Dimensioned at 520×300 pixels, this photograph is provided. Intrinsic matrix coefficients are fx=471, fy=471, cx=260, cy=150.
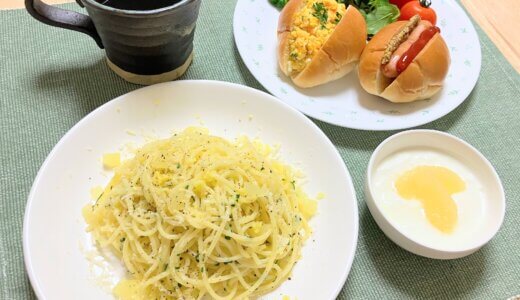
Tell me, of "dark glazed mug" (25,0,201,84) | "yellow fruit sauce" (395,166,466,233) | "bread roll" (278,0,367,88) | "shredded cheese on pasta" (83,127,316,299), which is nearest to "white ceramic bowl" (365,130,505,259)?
"yellow fruit sauce" (395,166,466,233)

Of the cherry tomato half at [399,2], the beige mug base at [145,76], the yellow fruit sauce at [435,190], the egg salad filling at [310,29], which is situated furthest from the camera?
the cherry tomato half at [399,2]

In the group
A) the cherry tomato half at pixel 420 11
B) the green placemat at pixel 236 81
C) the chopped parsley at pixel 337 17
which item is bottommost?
the green placemat at pixel 236 81

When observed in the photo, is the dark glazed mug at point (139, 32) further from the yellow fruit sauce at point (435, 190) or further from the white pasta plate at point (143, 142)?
the yellow fruit sauce at point (435, 190)

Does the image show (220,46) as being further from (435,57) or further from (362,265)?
(362,265)

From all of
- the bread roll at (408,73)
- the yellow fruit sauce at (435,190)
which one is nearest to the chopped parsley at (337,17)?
the bread roll at (408,73)

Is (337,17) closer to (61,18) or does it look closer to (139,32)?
(139,32)
